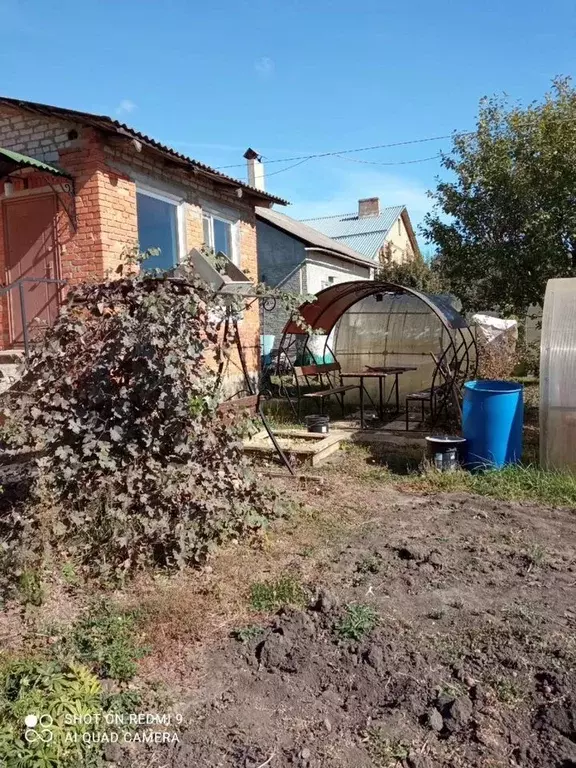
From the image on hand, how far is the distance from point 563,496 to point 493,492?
0.67 meters

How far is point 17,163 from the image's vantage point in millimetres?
7984

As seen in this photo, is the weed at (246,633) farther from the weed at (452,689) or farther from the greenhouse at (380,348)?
the greenhouse at (380,348)

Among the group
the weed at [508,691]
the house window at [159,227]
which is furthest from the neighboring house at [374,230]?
the weed at [508,691]

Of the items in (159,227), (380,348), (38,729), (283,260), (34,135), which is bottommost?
(38,729)

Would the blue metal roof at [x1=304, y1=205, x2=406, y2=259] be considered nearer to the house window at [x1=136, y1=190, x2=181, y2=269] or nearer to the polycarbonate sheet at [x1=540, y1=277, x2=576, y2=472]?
the house window at [x1=136, y1=190, x2=181, y2=269]

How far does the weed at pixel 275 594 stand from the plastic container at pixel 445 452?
10.9 feet

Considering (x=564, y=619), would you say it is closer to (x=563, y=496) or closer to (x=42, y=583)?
(x=563, y=496)

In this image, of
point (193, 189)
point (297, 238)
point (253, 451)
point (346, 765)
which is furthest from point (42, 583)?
point (297, 238)

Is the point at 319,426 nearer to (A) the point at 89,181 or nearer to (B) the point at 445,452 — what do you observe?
(B) the point at 445,452

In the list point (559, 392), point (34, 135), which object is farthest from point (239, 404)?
point (34, 135)

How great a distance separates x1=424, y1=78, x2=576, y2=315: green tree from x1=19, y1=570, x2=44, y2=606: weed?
26.5 ft

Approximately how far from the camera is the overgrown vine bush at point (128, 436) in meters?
4.42

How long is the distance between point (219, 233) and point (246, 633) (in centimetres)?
922

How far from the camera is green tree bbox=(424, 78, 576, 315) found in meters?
A: 8.80
